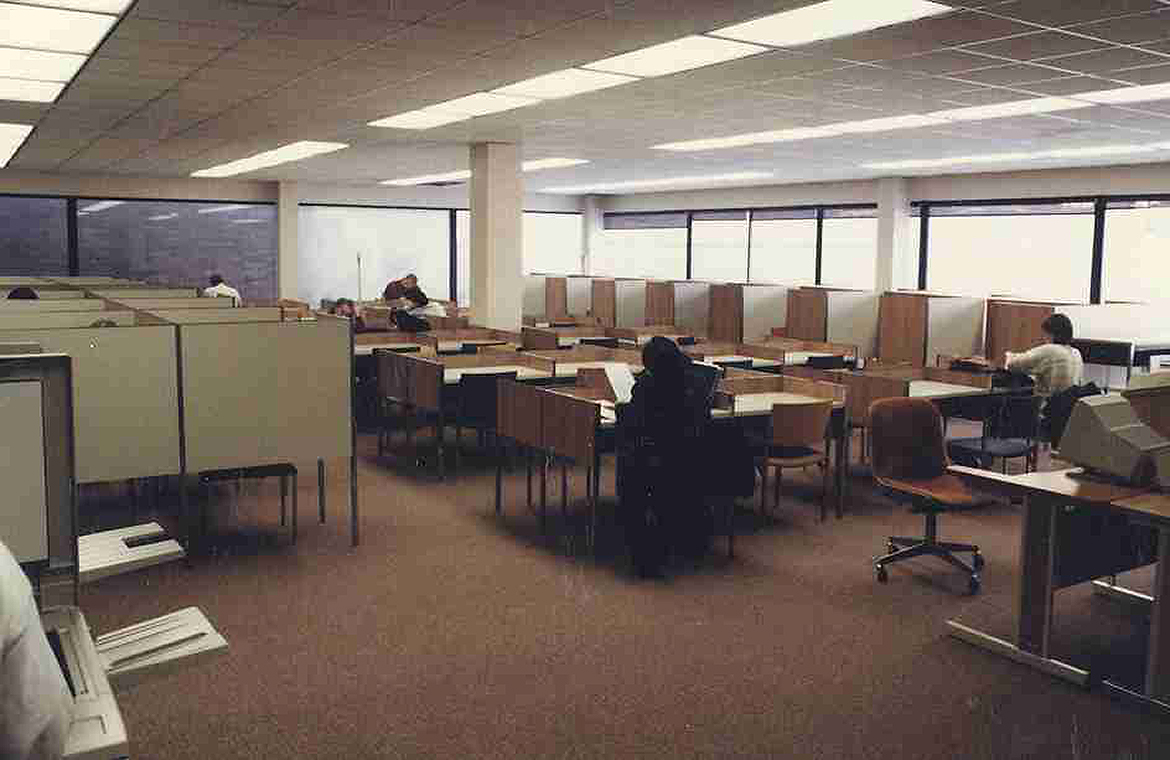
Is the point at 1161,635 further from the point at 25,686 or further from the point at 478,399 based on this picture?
the point at 478,399

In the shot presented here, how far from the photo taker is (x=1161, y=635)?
11.9 ft

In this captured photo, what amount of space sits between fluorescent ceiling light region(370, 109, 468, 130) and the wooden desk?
535 cm

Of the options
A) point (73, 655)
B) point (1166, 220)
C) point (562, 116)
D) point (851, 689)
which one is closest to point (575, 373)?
point (562, 116)

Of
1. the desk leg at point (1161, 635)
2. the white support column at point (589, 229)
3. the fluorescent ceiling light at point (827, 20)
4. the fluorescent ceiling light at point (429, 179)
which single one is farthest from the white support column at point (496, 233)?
the white support column at point (589, 229)

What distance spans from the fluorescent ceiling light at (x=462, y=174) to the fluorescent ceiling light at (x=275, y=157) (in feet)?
5.33

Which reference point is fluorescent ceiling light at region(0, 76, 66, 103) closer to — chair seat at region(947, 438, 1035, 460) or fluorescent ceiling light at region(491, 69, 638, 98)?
fluorescent ceiling light at region(491, 69, 638, 98)

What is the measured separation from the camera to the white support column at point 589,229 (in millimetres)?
18859

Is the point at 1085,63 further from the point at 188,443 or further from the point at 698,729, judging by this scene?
the point at 188,443

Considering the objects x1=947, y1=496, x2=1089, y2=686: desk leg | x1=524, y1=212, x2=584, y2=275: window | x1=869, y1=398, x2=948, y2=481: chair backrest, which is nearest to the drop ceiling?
x1=869, y1=398, x2=948, y2=481: chair backrest

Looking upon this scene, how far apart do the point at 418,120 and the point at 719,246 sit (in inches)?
363

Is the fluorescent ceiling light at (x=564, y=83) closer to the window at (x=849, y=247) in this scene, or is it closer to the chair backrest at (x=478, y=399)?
the chair backrest at (x=478, y=399)

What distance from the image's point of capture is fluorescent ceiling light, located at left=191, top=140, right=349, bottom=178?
10.6m

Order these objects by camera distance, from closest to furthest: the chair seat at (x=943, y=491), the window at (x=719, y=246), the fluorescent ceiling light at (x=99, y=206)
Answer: the chair seat at (x=943, y=491) → the fluorescent ceiling light at (x=99, y=206) → the window at (x=719, y=246)

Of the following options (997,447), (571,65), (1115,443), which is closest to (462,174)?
(571,65)
